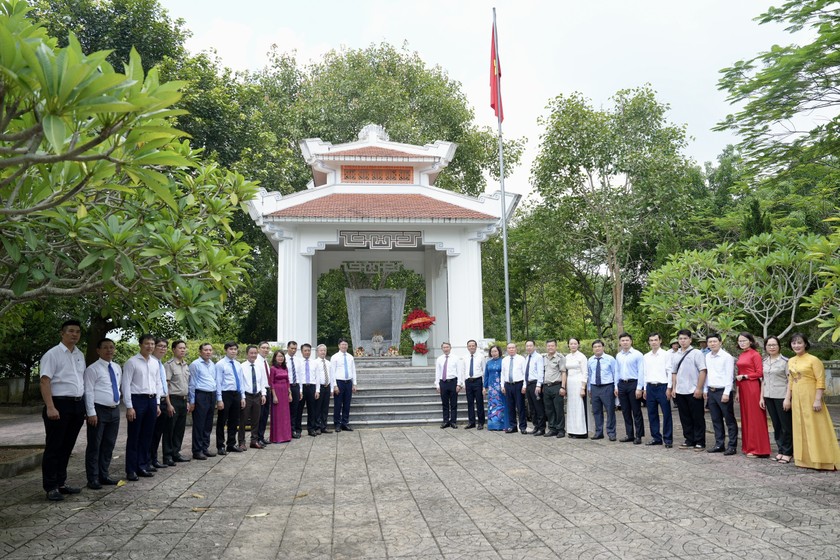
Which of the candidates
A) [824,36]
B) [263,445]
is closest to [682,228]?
[824,36]

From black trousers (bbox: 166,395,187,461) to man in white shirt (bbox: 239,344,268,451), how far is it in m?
1.07

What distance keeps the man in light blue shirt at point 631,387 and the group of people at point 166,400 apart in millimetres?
4155

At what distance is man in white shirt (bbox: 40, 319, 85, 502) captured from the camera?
16.6 feet

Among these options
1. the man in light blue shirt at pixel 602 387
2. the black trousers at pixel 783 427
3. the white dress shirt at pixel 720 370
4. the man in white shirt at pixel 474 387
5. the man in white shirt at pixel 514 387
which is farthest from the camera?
the man in white shirt at pixel 474 387

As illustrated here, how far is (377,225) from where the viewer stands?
43.1 ft

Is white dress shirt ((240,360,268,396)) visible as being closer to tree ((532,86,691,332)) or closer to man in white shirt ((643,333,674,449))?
man in white shirt ((643,333,674,449))

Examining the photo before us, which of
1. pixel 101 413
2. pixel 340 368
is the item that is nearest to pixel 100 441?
pixel 101 413

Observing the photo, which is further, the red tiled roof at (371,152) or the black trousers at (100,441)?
the red tiled roof at (371,152)

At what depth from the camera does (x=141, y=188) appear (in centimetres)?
461

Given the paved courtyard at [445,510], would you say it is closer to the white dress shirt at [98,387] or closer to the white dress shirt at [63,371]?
the white dress shirt at [98,387]

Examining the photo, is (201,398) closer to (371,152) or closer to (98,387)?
(98,387)

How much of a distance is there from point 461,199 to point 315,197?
3375mm

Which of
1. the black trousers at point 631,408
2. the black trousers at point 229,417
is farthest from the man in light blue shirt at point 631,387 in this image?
the black trousers at point 229,417

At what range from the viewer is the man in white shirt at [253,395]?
26.6 feet
